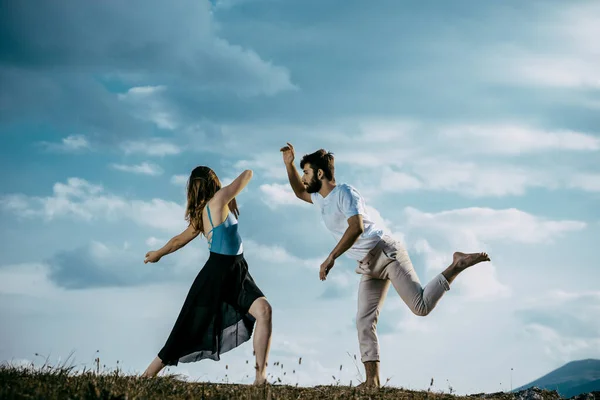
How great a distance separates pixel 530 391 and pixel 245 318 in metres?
4.60

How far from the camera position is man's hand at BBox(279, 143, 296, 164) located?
9648mm

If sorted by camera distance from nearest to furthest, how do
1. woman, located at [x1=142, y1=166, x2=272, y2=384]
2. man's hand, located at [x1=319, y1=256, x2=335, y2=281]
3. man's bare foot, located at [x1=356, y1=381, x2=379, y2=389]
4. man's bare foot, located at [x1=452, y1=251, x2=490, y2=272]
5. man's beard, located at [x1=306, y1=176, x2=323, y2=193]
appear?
1. woman, located at [x1=142, y1=166, x2=272, y2=384]
2. man's hand, located at [x1=319, y1=256, x2=335, y2=281]
3. man's bare foot, located at [x1=356, y1=381, x2=379, y2=389]
4. man's bare foot, located at [x1=452, y1=251, x2=490, y2=272]
5. man's beard, located at [x1=306, y1=176, x2=323, y2=193]

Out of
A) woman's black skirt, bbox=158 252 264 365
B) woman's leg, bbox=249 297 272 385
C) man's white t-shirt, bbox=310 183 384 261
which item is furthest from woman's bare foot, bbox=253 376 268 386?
man's white t-shirt, bbox=310 183 384 261

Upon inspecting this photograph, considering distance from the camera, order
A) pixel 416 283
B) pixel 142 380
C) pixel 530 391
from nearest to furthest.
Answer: pixel 142 380 < pixel 416 283 < pixel 530 391

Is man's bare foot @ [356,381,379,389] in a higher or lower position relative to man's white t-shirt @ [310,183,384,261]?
lower

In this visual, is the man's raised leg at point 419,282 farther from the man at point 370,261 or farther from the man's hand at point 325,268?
the man's hand at point 325,268

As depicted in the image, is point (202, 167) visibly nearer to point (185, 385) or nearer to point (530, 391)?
point (185, 385)

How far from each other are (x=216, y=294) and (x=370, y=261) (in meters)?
2.10

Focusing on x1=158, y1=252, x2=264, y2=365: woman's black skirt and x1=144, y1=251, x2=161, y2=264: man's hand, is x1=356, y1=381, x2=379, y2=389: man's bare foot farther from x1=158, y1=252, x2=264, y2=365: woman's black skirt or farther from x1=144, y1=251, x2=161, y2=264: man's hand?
x1=144, y1=251, x2=161, y2=264: man's hand

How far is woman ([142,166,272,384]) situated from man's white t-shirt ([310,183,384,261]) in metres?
1.29

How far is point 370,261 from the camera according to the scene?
29.5 feet

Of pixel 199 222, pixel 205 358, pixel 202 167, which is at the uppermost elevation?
pixel 202 167

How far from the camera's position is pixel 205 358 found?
862 cm

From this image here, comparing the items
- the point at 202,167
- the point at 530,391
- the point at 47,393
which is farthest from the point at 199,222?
the point at 530,391
